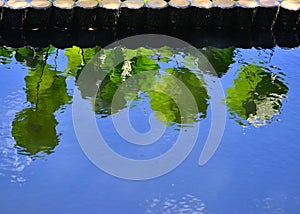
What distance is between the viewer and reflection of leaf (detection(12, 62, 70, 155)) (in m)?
5.93

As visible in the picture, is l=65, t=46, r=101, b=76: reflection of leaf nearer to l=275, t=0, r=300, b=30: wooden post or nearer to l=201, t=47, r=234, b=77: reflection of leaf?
l=201, t=47, r=234, b=77: reflection of leaf

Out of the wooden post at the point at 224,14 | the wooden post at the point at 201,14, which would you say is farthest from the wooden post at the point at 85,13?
the wooden post at the point at 224,14

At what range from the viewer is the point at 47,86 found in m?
6.99

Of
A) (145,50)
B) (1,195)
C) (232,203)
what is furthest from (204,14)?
(1,195)

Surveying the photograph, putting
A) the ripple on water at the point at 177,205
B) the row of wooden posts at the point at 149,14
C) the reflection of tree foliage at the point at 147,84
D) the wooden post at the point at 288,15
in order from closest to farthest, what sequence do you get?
the ripple on water at the point at 177,205
the reflection of tree foliage at the point at 147,84
the row of wooden posts at the point at 149,14
the wooden post at the point at 288,15

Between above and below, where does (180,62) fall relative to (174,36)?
below

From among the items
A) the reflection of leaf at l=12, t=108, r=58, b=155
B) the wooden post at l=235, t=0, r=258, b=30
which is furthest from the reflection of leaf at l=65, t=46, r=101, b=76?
the wooden post at l=235, t=0, r=258, b=30

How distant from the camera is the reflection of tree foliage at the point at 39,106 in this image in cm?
594

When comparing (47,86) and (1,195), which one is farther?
(47,86)

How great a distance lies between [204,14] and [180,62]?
1275mm

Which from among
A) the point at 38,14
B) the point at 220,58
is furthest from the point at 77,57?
the point at 220,58

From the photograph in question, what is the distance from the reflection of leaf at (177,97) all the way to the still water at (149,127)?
1cm

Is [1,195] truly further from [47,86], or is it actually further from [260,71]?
[260,71]

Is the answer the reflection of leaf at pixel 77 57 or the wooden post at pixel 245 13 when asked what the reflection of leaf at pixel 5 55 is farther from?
the wooden post at pixel 245 13
